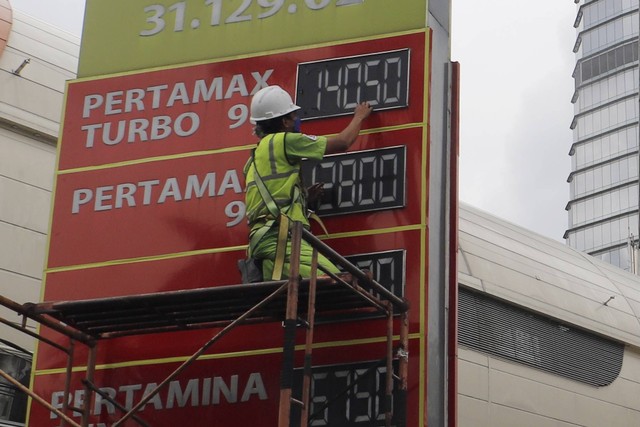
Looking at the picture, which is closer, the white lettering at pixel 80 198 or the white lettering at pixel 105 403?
the white lettering at pixel 105 403

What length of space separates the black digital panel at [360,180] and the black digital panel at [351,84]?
1.62ft

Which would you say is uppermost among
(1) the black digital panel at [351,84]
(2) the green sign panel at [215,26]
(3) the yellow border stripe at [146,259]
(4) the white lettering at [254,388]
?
(2) the green sign panel at [215,26]

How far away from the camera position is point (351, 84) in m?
11.7

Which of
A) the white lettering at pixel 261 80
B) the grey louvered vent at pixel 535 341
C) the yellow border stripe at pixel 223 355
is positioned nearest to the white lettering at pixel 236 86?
the white lettering at pixel 261 80

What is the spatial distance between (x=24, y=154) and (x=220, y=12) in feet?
15.4

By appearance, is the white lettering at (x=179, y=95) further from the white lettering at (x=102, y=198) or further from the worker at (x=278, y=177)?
the worker at (x=278, y=177)

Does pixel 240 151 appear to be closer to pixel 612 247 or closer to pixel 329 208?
pixel 329 208

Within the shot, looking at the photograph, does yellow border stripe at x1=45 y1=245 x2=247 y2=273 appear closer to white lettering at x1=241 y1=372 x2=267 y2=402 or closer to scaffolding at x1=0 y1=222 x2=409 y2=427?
scaffolding at x1=0 y1=222 x2=409 y2=427

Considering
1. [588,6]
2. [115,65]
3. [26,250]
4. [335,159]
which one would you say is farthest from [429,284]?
[588,6]

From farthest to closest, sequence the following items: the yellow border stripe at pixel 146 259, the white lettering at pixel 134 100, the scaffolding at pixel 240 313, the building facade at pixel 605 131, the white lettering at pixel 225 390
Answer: the building facade at pixel 605 131 < the white lettering at pixel 134 100 < the yellow border stripe at pixel 146 259 < the white lettering at pixel 225 390 < the scaffolding at pixel 240 313

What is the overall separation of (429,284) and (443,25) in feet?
8.60

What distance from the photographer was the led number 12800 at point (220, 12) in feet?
41.0

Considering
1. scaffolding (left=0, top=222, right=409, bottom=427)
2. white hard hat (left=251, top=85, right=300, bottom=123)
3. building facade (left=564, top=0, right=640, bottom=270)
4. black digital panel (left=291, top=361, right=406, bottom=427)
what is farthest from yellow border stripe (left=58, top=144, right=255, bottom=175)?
building facade (left=564, top=0, right=640, bottom=270)

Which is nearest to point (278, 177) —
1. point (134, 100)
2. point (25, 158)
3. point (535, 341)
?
point (134, 100)
